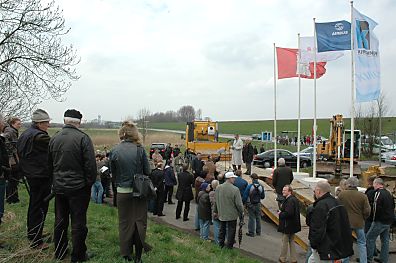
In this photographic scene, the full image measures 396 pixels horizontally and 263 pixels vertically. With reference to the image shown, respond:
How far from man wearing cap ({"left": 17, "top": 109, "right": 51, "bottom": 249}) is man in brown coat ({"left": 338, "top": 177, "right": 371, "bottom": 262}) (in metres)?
6.14

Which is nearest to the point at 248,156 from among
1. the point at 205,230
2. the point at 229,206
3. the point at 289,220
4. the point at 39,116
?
the point at 205,230

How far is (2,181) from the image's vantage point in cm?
572

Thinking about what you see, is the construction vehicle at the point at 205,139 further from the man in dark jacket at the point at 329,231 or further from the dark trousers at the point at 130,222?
the dark trousers at the point at 130,222

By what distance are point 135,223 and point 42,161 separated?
1591 mm

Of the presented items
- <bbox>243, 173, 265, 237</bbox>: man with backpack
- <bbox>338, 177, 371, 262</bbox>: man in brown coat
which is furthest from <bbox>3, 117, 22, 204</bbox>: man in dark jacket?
<bbox>338, 177, 371, 262</bbox>: man in brown coat

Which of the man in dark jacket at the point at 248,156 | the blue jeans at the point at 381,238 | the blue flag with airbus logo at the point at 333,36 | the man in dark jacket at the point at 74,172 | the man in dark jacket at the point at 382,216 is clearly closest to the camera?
the man in dark jacket at the point at 74,172

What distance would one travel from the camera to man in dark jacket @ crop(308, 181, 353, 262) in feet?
18.9

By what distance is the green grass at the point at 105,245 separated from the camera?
4.74m

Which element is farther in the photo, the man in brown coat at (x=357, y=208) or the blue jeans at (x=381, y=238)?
the blue jeans at (x=381, y=238)

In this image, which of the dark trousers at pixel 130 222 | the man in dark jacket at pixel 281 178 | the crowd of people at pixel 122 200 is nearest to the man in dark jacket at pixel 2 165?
the crowd of people at pixel 122 200

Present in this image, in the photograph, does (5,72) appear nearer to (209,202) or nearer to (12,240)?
(209,202)

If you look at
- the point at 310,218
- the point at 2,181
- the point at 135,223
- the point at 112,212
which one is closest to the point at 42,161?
the point at 2,181

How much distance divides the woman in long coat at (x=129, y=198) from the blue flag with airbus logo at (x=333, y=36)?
36.2ft

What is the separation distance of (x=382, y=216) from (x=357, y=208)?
89 centimetres
